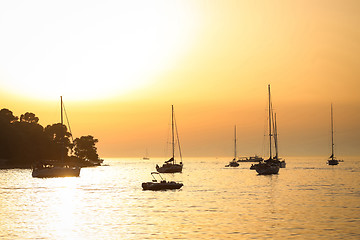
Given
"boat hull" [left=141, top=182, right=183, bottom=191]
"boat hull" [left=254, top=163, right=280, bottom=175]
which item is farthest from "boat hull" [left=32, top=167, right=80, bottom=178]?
"boat hull" [left=141, top=182, right=183, bottom=191]

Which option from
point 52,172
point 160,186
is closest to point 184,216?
point 160,186

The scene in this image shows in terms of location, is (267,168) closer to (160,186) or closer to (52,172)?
(52,172)

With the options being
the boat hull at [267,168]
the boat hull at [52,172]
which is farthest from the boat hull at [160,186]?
the boat hull at [267,168]

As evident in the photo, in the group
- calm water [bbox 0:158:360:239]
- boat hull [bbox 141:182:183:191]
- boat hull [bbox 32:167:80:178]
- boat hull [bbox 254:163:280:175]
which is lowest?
calm water [bbox 0:158:360:239]

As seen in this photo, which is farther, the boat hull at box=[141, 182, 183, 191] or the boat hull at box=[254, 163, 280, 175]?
the boat hull at box=[254, 163, 280, 175]

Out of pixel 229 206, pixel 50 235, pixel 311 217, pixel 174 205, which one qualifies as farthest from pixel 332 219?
pixel 50 235

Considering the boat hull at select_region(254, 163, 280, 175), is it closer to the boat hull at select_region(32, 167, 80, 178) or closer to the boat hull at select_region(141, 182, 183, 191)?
the boat hull at select_region(32, 167, 80, 178)

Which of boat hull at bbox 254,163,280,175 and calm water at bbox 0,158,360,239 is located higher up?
boat hull at bbox 254,163,280,175

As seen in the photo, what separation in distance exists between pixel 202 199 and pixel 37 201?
2451 centimetres

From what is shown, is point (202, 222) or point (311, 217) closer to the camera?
point (202, 222)

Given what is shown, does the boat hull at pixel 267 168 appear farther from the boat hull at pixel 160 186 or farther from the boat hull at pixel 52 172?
the boat hull at pixel 160 186

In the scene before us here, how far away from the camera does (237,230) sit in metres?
48.8

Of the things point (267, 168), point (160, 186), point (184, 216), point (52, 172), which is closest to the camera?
point (184, 216)

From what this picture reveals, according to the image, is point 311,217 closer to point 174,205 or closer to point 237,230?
point 237,230
